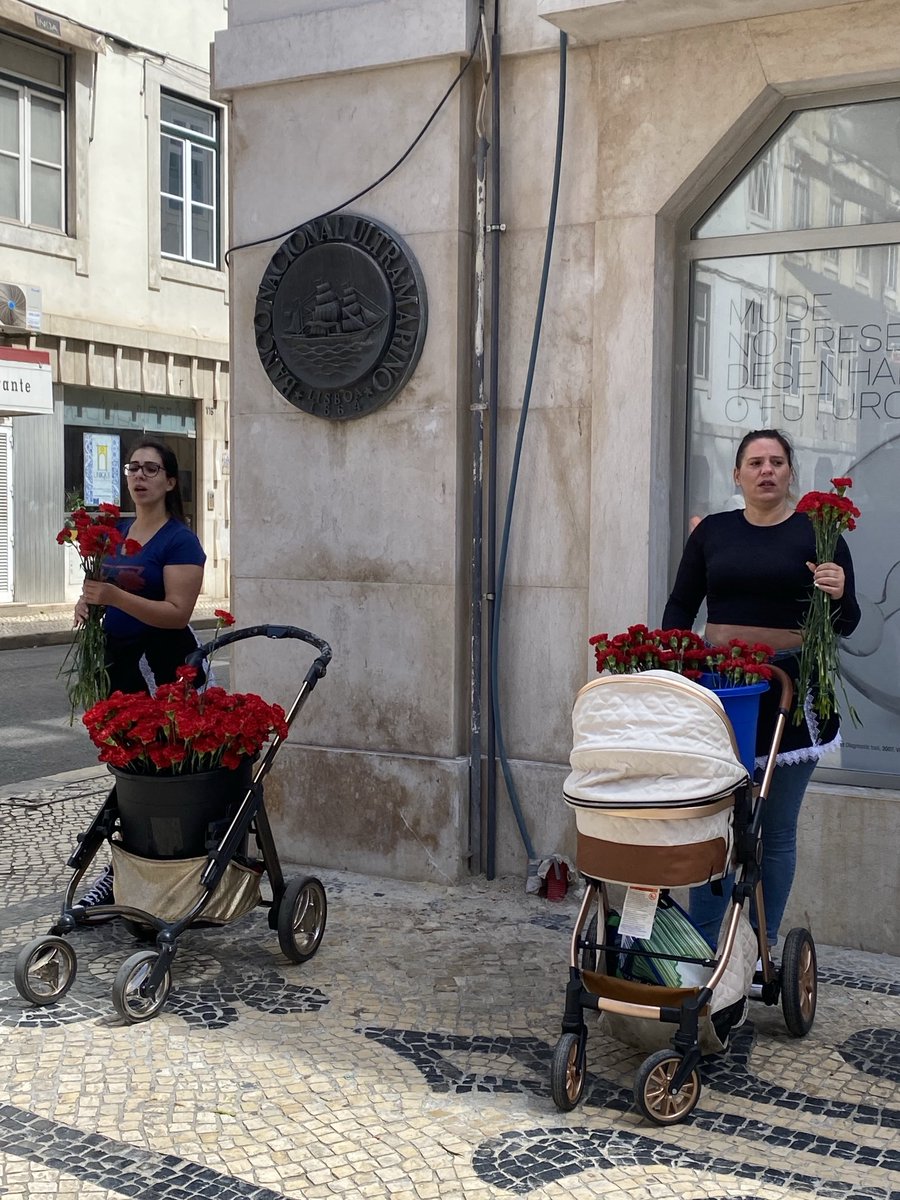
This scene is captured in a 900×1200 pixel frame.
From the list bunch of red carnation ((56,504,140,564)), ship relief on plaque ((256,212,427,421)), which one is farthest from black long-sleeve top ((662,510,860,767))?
bunch of red carnation ((56,504,140,564))

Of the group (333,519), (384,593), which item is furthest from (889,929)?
(333,519)

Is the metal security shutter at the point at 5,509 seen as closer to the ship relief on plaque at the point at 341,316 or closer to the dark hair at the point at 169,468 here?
the ship relief on plaque at the point at 341,316

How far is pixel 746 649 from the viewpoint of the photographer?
13.4ft

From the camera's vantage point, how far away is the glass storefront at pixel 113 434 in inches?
800

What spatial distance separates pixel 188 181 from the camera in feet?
71.5

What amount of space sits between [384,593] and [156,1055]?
8.25 ft

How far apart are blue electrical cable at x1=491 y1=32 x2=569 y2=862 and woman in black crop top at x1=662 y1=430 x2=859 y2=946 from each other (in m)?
1.48

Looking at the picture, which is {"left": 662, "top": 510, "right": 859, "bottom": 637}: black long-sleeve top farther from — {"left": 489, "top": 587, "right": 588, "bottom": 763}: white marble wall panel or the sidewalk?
the sidewalk

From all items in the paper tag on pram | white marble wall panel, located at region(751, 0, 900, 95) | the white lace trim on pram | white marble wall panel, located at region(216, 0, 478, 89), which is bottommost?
the paper tag on pram

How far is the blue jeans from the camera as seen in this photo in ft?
14.5

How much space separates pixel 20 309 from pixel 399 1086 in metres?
16.5

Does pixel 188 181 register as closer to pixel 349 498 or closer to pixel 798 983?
pixel 349 498

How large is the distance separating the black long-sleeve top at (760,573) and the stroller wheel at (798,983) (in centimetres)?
98

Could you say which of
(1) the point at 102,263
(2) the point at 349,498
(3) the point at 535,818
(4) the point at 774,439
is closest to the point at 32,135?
(1) the point at 102,263
